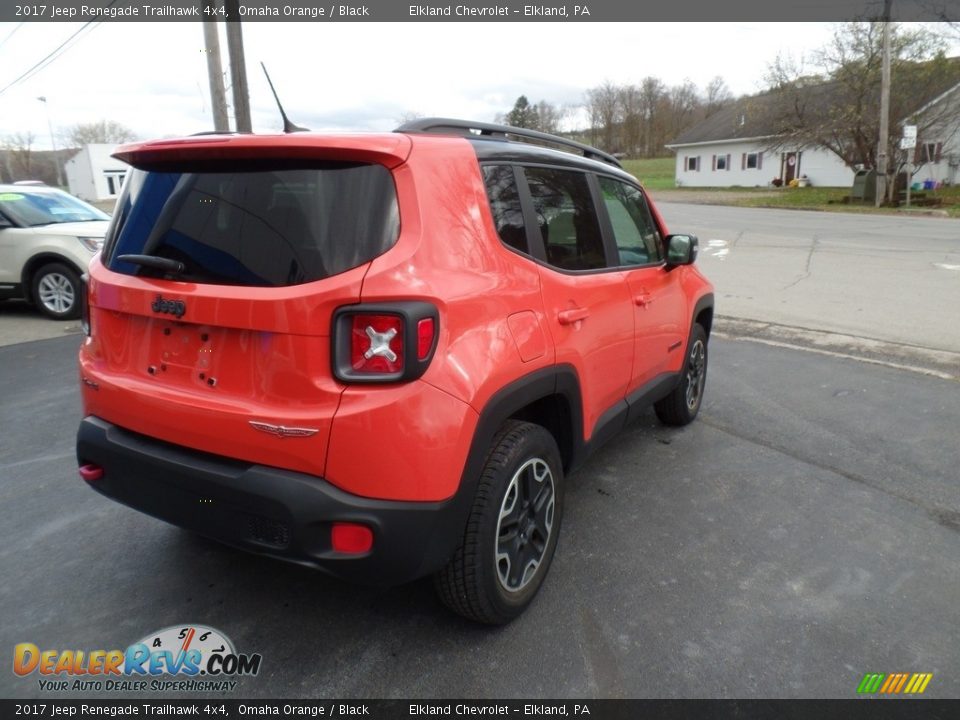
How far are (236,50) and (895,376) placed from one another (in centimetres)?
1064

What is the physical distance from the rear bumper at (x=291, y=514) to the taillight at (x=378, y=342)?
0.37 metres

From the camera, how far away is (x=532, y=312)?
2.63 metres

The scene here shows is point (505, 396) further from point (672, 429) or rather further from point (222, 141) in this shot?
point (672, 429)

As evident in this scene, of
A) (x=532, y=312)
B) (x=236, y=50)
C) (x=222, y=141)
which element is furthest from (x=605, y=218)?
(x=236, y=50)

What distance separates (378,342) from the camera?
82.5 inches

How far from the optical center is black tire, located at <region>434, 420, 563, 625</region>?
94.5 inches

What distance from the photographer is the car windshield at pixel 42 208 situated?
8.85 meters

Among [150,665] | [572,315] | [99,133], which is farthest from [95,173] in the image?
[572,315]

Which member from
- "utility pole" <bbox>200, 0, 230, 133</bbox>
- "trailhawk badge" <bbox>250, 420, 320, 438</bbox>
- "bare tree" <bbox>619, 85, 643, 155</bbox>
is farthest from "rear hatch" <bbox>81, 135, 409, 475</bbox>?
"bare tree" <bbox>619, 85, 643, 155</bbox>

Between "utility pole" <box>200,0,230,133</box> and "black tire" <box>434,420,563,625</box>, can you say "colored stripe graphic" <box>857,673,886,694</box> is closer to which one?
"black tire" <box>434,420,563,625</box>
